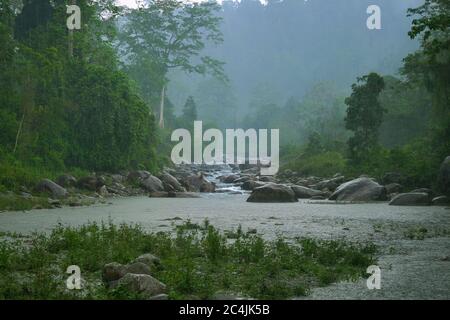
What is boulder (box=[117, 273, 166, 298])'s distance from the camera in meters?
5.74

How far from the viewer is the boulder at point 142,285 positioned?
5738 mm

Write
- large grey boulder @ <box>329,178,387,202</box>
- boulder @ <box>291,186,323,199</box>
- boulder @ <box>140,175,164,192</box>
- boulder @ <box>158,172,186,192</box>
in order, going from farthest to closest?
boulder @ <box>158,172,186,192</box> < boulder @ <box>140,175,164,192</box> < boulder @ <box>291,186,323,199</box> < large grey boulder @ <box>329,178,387,202</box>

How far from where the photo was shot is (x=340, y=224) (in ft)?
43.5

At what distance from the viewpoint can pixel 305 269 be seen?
7332 millimetres

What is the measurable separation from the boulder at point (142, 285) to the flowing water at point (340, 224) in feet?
5.46

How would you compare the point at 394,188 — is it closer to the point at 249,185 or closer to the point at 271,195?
the point at 271,195

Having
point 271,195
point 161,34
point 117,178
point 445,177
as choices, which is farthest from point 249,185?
point 161,34

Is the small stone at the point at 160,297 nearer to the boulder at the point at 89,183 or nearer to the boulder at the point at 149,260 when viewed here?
the boulder at the point at 149,260

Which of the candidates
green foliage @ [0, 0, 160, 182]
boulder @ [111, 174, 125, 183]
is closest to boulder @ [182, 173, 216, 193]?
green foliage @ [0, 0, 160, 182]

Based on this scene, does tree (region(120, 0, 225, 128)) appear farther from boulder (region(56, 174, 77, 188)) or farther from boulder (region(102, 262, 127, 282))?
boulder (region(102, 262, 127, 282))

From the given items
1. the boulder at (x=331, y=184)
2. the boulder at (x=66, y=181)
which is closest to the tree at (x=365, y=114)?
the boulder at (x=331, y=184)

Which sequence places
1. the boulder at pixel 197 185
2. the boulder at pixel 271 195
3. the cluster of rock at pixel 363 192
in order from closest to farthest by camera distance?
the cluster of rock at pixel 363 192 < the boulder at pixel 271 195 < the boulder at pixel 197 185

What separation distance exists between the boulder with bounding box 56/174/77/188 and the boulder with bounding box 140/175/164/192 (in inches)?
164

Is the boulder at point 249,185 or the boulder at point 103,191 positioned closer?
the boulder at point 103,191
